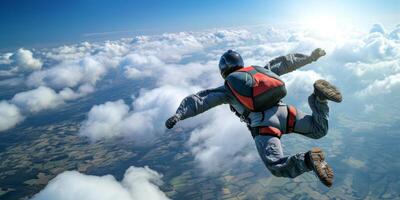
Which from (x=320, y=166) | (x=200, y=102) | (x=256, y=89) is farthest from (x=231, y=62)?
(x=320, y=166)

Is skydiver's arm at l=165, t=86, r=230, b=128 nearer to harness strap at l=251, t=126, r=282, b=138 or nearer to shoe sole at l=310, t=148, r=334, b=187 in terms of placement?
harness strap at l=251, t=126, r=282, b=138

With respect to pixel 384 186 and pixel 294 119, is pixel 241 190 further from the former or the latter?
pixel 294 119

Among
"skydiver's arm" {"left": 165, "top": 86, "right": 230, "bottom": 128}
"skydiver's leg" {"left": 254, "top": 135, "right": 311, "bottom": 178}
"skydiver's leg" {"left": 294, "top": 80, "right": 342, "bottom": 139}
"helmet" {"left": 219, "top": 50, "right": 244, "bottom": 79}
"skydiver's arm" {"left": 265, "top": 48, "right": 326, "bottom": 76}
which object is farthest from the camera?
"skydiver's arm" {"left": 265, "top": 48, "right": 326, "bottom": 76}

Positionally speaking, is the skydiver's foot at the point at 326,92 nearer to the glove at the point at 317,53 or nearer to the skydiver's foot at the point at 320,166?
→ the skydiver's foot at the point at 320,166

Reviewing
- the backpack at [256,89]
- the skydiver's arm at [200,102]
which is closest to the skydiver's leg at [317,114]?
the backpack at [256,89]

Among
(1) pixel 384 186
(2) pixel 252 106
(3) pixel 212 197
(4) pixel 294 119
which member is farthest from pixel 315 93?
(1) pixel 384 186

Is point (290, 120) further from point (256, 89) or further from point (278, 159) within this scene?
point (278, 159)

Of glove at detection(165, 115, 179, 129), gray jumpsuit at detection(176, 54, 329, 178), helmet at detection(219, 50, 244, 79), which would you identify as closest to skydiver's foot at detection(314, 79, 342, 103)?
gray jumpsuit at detection(176, 54, 329, 178)
